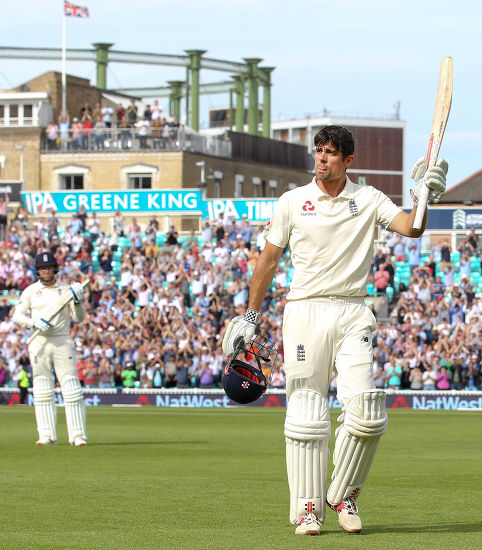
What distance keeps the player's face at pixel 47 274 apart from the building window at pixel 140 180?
4343 cm

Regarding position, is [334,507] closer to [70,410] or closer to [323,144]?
[323,144]

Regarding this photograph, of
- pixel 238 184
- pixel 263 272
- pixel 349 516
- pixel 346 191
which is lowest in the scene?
pixel 349 516

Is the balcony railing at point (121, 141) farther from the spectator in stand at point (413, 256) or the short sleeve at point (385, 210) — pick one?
the short sleeve at point (385, 210)

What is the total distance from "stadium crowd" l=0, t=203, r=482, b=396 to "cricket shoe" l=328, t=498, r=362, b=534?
20921 mm

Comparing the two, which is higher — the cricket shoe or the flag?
the flag

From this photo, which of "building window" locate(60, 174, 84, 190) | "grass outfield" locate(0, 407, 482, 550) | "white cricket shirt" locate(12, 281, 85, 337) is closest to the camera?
"grass outfield" locate(0, 407, 482, 550)

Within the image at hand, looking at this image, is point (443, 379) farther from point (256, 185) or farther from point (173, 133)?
point (256, 185)

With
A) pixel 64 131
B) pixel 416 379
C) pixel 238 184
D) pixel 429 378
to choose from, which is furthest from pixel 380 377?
pixel 238 184

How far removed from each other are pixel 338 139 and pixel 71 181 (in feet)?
176

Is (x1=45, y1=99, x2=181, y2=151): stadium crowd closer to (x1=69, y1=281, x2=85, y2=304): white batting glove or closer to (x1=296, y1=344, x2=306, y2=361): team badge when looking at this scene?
(x1=69, y1=281, x2=85, y2=304): white batting glove

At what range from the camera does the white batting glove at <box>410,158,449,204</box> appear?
755 cm

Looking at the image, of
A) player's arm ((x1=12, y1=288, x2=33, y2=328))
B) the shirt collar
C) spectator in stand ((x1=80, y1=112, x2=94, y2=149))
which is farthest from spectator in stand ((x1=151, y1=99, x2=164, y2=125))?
the shirt collar

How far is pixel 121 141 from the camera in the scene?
2283 inches

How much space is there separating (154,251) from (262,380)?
97.3ft
